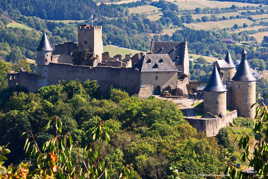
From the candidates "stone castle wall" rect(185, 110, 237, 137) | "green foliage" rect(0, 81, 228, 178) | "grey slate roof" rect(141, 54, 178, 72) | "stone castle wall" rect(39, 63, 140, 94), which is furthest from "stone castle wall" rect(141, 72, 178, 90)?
"stone castle wall" rect(185, 110, 237, 137)

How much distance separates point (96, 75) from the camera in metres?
46.3

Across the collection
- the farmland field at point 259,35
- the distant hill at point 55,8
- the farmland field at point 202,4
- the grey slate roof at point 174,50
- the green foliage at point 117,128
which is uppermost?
the farmland field at point 202,4

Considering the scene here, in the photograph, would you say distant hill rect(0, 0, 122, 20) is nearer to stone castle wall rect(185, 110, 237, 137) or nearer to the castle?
the castle

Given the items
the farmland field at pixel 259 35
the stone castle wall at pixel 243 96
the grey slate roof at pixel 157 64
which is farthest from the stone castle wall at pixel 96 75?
the farmland field at pixel 259 35

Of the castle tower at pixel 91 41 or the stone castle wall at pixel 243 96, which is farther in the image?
the castle tower at pixel 91 41

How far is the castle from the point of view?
145ft

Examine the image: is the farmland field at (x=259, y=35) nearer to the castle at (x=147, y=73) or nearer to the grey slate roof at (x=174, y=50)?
the castle at (x=147, y=73)

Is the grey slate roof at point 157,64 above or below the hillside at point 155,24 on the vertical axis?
below

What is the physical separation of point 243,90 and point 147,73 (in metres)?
5.09

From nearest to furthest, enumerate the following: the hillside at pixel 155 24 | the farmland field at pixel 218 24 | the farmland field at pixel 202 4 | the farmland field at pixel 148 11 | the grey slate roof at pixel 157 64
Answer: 1. the grey slate roof at pixel 157 64
2. the hillside at pixel 155 24
3. the farmland field at pixel 218 24
4. the farmland field at pixel 148 11
5. the farmland field at pixel 202 4

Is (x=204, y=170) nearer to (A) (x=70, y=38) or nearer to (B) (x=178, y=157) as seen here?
(B) (x=178, y=157)

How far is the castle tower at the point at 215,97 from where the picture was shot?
42.5m

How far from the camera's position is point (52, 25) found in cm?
13688

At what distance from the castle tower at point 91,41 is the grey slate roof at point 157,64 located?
4204mm
